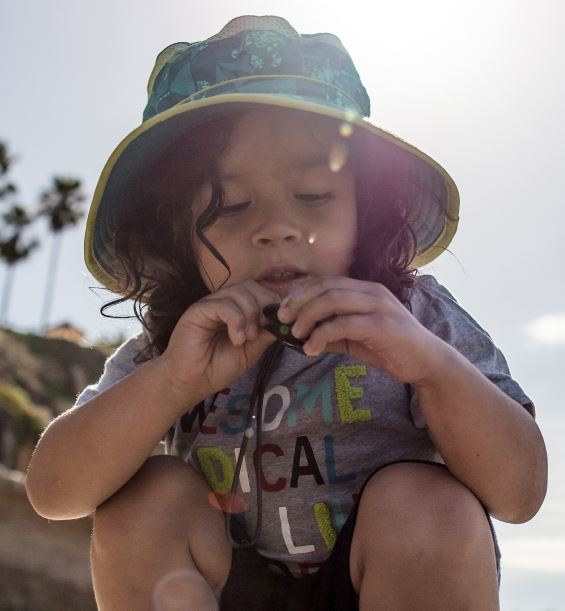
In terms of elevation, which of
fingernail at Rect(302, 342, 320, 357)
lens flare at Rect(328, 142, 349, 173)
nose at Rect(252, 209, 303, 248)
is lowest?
fingernail at Rect(302, 342, 320, 357)

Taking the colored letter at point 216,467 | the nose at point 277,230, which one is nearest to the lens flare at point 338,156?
the nose at point 277,230

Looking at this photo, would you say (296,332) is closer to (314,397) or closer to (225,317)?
(225,317)

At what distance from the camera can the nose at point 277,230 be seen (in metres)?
2.20

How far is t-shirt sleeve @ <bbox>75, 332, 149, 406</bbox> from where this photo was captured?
2.60 m

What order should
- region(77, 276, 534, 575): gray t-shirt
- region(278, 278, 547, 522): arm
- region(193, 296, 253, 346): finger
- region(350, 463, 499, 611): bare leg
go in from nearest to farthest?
region(350, 463, 499, 611): bare leg, region(278, 278, 547, 522): arm, region(193, 296, 253, 346): finger, region(77, 276, 534, 575): gray t-shirt

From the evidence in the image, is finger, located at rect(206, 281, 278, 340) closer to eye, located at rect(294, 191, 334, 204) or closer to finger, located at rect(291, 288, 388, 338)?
finger, located at rect(291, 288, 388, 338)

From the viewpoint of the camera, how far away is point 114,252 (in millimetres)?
2832

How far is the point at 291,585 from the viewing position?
2381 millimetres

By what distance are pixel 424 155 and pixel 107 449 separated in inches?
46.2

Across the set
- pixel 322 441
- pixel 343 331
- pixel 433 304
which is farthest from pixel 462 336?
pixel 343 331

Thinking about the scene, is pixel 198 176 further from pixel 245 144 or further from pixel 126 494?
pixel 126 494

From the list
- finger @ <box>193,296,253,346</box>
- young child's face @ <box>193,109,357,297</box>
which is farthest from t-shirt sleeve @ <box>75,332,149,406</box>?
finger @ <box>193,296,253,346</box>

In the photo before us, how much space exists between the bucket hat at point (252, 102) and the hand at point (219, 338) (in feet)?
1.72

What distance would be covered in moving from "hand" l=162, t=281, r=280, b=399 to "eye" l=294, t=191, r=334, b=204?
299 millimetres
